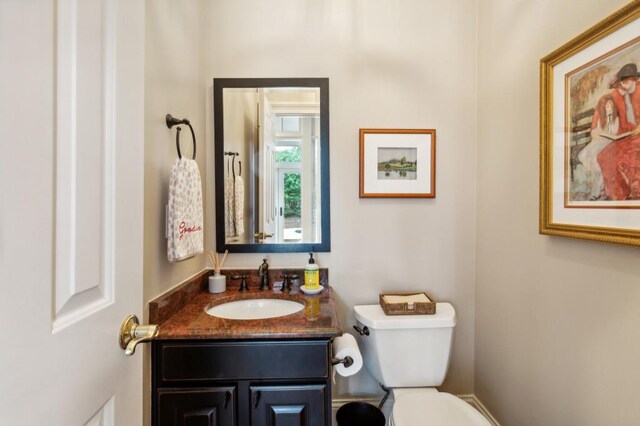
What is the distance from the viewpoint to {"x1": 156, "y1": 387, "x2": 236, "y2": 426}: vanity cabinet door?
1055 mm

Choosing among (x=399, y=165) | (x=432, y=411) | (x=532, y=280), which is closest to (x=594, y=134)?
(x=532, y=280)

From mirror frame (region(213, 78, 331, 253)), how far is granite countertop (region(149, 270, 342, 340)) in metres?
0.30

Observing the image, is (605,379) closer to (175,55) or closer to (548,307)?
(548,307)

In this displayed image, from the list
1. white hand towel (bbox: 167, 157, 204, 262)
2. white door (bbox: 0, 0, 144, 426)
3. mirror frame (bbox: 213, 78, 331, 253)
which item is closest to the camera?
white door (bbox: 0, 0, 144, 426)

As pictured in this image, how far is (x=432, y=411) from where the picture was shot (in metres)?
1.26

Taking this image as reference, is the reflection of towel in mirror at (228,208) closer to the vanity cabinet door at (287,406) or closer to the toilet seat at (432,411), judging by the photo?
the vanity cabinet door at (287,406)

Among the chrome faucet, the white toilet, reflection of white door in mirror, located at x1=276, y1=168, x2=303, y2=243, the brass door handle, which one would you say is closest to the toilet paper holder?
the white toilet

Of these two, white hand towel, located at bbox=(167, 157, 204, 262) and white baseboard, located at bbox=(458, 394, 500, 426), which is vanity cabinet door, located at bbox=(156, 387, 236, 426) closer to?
white hand towel, located at bbox=(167, 157, 204, 262)

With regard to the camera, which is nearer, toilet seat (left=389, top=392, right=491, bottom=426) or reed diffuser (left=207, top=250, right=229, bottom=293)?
toilet seat (left=389, top=392, right=491, bottom=426)

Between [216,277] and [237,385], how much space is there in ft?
2.00

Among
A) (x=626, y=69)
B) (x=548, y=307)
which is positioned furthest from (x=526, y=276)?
(x=626, y=69)

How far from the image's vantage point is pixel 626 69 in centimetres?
88

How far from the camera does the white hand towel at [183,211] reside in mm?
1160

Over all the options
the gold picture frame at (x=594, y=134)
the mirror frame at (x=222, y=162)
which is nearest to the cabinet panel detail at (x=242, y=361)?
the mirror frame at (x=222, y=162)
